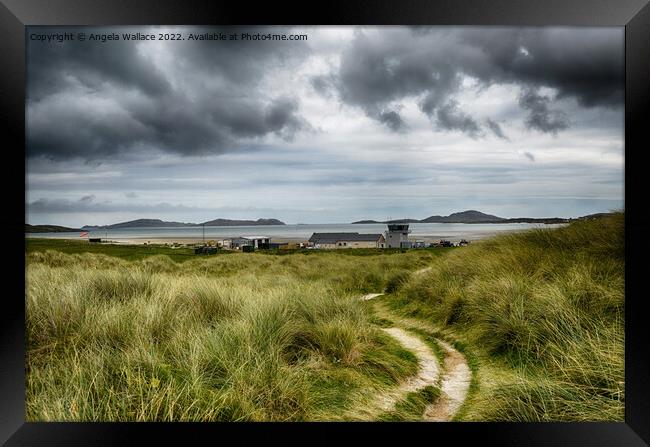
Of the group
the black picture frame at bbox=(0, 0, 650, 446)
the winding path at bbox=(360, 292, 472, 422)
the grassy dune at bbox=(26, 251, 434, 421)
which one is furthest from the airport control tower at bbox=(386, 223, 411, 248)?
the black picture frame at bbox=(0, 0, 650, 446)

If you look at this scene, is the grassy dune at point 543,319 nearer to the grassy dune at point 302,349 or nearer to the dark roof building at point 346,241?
the grassy dune at point 302,349

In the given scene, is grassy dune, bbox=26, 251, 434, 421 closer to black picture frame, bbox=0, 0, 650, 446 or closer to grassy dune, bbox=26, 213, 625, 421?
grassy dune, bbox=26, 213, 625, 421

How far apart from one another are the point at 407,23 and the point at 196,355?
2814 millimetres

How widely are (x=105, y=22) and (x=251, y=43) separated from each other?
2008mm

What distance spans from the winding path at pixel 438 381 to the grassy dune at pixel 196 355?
123mm

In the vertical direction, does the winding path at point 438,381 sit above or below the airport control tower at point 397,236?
below

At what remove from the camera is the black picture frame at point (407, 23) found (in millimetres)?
2400

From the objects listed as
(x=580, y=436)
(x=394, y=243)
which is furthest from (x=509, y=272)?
(x=394, y=243)

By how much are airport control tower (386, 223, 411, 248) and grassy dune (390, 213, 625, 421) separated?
7.89 meters

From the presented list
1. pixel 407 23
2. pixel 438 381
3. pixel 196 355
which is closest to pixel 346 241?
pixel 438 381

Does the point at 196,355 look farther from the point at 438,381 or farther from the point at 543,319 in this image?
the point at 543,319

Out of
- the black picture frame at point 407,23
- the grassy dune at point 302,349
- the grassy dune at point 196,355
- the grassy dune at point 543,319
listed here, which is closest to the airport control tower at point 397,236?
the grassy dune at point 543,319

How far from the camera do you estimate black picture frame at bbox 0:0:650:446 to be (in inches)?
94.5

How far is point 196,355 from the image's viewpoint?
2.54 meters
